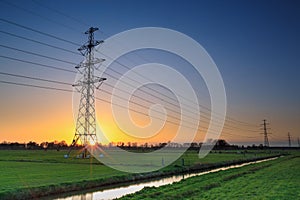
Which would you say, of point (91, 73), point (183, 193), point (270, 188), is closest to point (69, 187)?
point (183, 193)

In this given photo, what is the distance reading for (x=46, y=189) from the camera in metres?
23.4

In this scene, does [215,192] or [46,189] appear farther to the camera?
[46,189]

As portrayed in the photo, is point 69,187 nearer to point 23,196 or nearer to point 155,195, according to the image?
point 23,196

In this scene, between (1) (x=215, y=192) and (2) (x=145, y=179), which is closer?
(1) (x=215, y=192)

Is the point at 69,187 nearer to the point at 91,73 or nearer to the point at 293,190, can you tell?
the point at 293,190

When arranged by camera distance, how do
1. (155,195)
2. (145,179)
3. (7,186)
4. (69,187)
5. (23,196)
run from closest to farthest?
(155,195) < (23,196) < (7,186) < (69,187) < (145,179)

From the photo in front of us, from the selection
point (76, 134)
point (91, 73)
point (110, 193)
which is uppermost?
point (91, 73)

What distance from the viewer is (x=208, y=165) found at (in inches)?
2099

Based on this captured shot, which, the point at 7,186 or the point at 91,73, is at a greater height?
the point at 91,73

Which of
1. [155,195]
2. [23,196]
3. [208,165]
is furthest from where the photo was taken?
[208,165]

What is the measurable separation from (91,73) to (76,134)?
11.7 metres

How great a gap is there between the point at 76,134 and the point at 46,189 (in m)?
33.7

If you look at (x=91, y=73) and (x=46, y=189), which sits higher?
(x=91, y=73)

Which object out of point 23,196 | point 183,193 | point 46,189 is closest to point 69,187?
point 46,189
